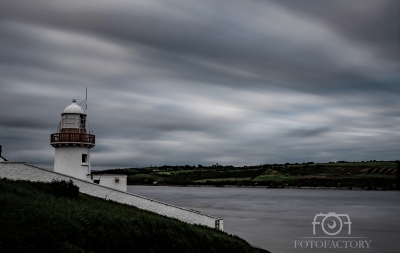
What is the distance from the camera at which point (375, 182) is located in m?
111

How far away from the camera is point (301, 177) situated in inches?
5167

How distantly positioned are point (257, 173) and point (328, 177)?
3208cm

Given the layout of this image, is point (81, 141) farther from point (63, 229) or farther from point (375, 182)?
point (375, 182)

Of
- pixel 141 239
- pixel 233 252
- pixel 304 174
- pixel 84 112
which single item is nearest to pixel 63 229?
pixel 141 239

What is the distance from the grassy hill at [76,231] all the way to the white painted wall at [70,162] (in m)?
6.90

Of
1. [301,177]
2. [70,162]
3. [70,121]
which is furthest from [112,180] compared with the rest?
[301,177]

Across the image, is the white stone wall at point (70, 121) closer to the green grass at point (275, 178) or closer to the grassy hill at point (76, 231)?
the grassy hill at point (76, 231)

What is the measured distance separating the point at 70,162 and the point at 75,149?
83cm

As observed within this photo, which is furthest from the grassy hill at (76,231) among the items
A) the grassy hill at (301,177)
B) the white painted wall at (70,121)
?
the grassy hill at (301,177)

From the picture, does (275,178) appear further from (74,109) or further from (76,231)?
(76,231)

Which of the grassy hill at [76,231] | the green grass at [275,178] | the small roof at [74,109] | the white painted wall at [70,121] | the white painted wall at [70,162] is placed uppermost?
the small roof at [74,109]

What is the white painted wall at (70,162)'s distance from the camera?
2380cm

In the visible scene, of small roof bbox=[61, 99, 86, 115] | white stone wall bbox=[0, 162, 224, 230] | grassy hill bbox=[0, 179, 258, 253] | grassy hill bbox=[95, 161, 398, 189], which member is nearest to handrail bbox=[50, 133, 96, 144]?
small roof bbox=[61, 99, 86, 115]

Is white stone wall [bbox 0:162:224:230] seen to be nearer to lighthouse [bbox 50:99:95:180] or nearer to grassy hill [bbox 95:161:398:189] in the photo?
lighthouse [bbox 50:99:95:180]
